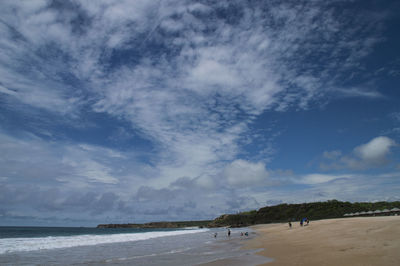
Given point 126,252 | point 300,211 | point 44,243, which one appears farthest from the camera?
point 300,211

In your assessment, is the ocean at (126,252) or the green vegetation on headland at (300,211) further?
the green vegetation on headland at (300,211)

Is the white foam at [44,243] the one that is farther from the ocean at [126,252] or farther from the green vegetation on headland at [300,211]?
the green vegetation on headland at [300,211]

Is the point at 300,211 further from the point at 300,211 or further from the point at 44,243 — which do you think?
the point at 44,243

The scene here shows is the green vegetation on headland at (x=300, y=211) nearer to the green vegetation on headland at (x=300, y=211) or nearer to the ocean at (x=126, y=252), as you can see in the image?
the green vegetation on headland at (x=300, y=211)

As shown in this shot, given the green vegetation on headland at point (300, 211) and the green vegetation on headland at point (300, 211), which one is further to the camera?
the green vegetation on headland at point (300, 211)

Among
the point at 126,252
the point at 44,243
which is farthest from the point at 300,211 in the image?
the point at 126,252

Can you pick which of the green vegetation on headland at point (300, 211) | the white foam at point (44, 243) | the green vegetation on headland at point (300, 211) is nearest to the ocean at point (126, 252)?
the white foam at point (44, 243)

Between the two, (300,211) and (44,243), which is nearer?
(44,243)

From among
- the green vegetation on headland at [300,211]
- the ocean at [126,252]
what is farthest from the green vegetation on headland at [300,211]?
the ocean at [126,252]

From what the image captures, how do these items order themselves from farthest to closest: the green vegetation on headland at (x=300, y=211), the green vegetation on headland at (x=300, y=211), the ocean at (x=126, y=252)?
the green vegetation on headland at (x=300, y=211), the green vegetation on headland at (x=300, y=211), the ocean at (x=126, y=252)

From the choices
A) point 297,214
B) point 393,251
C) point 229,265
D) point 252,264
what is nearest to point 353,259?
point 393,251

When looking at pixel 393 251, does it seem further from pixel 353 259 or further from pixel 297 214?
Answer: pixel 297 214

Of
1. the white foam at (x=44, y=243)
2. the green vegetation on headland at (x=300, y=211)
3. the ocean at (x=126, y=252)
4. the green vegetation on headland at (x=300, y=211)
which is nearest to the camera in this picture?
the ocean at (x=126, y=252)

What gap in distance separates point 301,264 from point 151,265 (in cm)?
948
